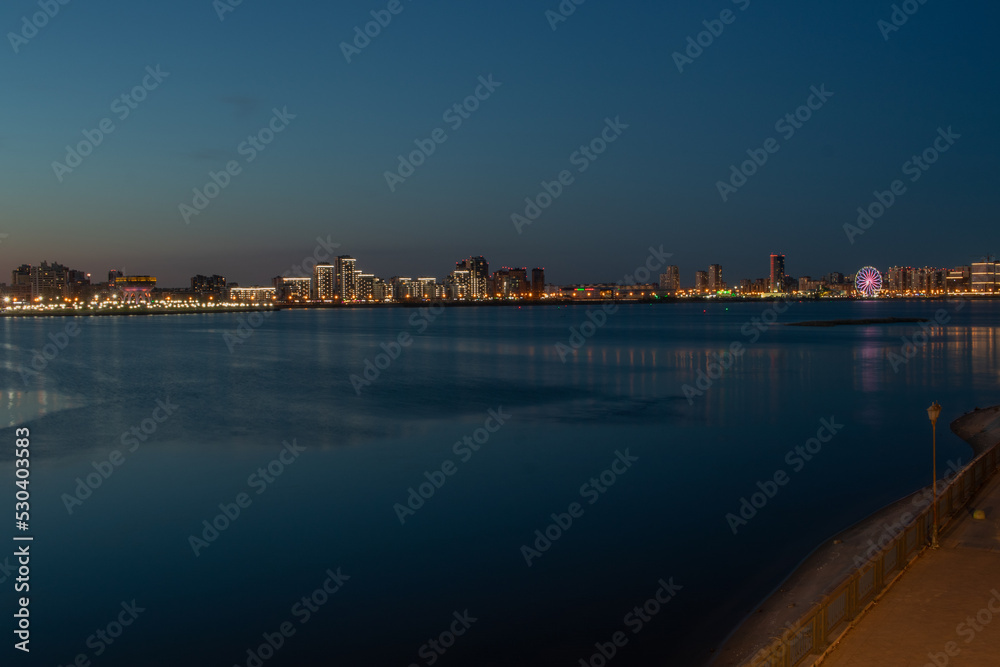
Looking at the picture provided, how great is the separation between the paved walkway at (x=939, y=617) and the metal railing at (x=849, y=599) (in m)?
0.11

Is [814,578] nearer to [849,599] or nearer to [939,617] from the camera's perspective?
[939,617]

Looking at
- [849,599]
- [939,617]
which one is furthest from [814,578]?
[849,599]

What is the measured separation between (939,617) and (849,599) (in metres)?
0.92

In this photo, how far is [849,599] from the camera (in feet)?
23.7

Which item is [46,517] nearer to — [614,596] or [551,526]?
[551,526]

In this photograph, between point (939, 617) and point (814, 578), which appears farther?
point (814, 578)

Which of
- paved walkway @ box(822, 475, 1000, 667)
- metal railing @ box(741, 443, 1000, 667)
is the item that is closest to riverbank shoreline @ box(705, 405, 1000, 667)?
metal railing @ box(741, 443, 1000, 667)

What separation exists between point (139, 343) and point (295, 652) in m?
68.8

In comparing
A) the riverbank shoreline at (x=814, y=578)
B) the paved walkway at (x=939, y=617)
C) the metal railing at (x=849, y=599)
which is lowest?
the riverbank shoreline at (x=814, y=578)

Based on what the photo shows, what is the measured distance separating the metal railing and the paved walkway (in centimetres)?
11

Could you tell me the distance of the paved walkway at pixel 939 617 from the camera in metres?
6.47

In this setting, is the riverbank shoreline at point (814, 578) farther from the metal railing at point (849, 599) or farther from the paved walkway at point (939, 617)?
the paved walkway at point (939, 617)

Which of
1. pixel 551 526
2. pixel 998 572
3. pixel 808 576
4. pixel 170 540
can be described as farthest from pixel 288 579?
pixel 998 572

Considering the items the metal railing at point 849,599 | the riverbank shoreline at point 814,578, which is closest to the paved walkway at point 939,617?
the metal railing at point 849,599
